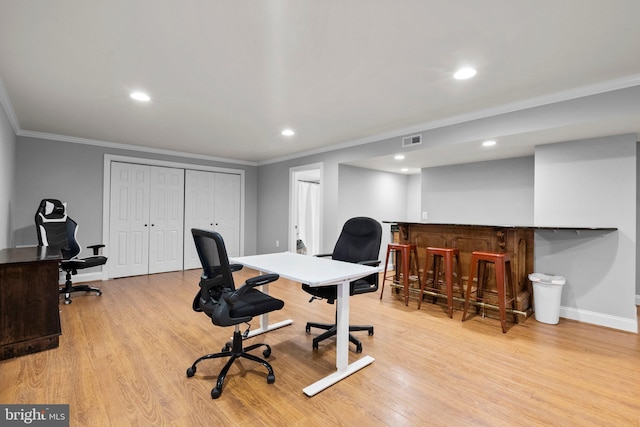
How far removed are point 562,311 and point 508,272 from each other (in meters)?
0.77

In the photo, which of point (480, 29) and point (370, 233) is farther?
point (370, 233)

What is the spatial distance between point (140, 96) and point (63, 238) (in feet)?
8.63

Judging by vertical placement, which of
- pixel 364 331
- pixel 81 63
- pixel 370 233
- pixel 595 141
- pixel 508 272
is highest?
pixel 81 63

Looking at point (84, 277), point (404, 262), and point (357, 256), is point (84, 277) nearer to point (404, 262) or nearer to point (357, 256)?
point (357, 256)

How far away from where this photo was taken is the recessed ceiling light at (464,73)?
2.41 m

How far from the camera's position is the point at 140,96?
2.99 meters

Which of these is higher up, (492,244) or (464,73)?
(464,73)

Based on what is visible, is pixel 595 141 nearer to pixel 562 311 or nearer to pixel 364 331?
pixel 562 311

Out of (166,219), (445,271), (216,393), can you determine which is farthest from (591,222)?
(166,219)

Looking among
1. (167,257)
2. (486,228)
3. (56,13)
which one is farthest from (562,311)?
(167,257)

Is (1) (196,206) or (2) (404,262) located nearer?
(2) (404,262)

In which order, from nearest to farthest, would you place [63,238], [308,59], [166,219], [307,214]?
1. [308,59]
2. [63,238]
3. [166,219]
4. [307,214]

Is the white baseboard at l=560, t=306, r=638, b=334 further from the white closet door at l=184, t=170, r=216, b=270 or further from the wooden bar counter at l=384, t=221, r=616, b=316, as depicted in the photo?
the white closet door at l=184, t=170, r=216, b=270

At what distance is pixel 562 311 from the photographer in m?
3.37
